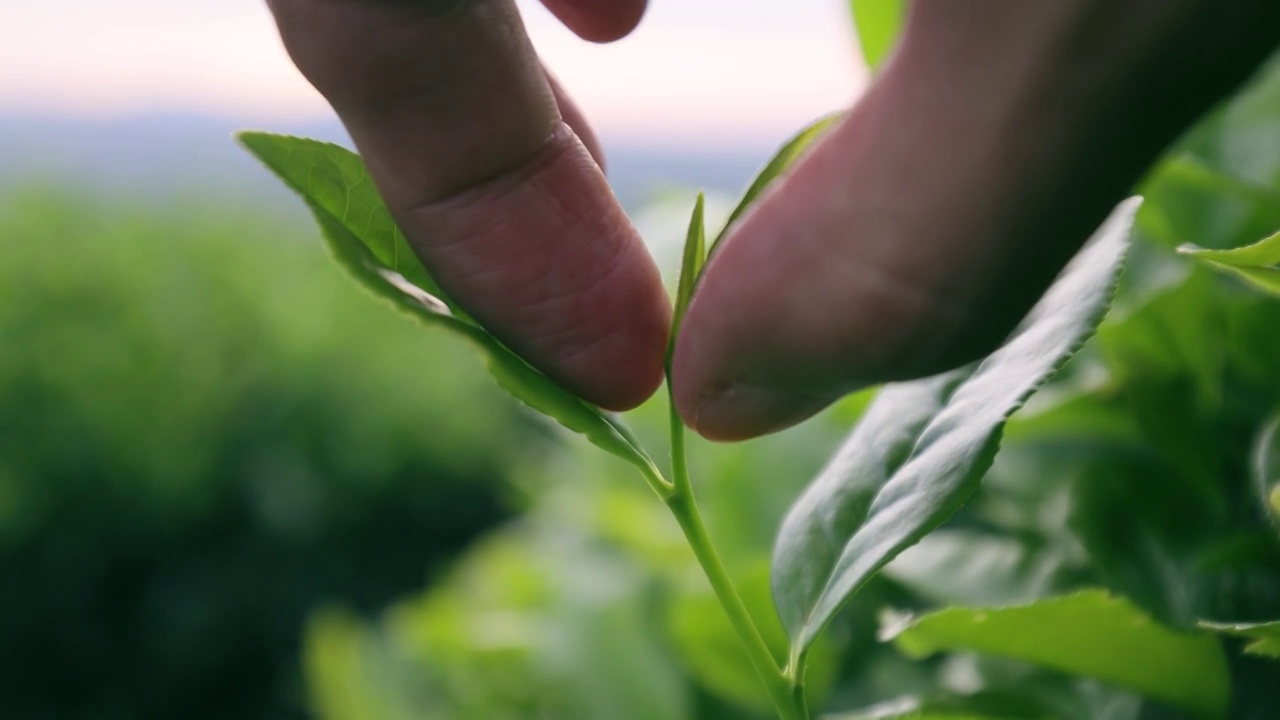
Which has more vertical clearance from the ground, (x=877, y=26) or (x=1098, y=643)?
(x=877, y=26)

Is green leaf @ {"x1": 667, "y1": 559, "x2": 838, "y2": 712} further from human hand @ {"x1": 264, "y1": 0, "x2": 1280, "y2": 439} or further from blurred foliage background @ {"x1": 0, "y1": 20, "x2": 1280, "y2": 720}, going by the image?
human hand @ {"x1": 264, "y1": 0, "x2": 1280, "y2": 439}

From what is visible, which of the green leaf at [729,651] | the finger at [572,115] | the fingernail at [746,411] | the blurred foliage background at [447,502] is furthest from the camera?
the green leaf at [729,651]

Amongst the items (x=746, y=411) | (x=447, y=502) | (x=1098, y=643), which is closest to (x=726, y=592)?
(x=746, y=411)

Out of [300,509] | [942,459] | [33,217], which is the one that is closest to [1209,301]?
[942,459]

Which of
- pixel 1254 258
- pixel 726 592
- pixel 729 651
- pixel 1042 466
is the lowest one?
pixel 729 651

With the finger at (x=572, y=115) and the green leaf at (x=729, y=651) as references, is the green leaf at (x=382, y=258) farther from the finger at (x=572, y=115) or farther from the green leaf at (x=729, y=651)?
the green leaf at (x=729, y=651)

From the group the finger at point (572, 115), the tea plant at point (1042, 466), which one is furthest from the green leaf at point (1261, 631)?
the finger at point (572, 115)

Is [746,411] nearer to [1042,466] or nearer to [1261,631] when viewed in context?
[1261,631]
